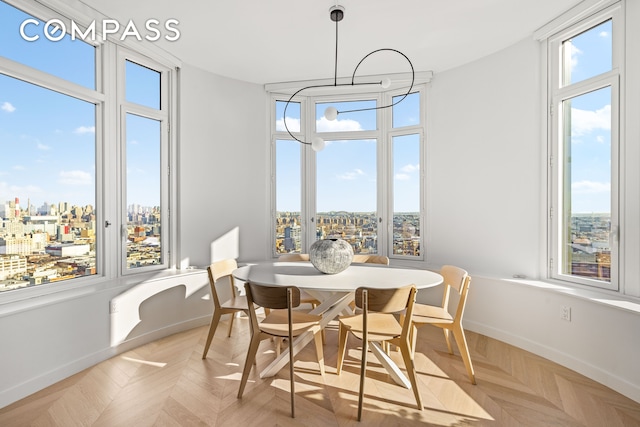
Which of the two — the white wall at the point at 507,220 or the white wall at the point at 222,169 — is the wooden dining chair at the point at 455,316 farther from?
the white wall at the point at 222,169

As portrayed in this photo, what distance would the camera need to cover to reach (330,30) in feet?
10.9

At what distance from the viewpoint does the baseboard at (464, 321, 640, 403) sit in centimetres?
239

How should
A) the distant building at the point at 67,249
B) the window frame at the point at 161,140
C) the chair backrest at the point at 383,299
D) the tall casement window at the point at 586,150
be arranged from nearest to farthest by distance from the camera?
1. the chair backrest at the point at 383,299
2. the tall casement window at the point at 586,150
3. the distant building at the point at 67,249
4. the window frame at the point at 161,140

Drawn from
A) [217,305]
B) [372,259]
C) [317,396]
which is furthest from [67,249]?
[372,259]

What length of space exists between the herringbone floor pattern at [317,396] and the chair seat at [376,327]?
464 mm

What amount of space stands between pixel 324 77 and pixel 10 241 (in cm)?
372

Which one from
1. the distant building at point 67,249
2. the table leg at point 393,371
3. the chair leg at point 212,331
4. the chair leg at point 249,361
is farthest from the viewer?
the chair leg at point 212,331

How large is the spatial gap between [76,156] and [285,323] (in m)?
2.49

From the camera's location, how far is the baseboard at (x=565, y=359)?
2.39m

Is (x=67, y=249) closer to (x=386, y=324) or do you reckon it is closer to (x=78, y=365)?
(x=78, y=365)

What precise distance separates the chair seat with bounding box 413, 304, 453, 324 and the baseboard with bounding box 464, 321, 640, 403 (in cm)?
101

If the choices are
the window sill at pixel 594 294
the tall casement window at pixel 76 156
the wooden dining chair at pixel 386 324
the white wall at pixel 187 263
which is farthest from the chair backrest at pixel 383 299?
the tall casement window at pixel 76 156

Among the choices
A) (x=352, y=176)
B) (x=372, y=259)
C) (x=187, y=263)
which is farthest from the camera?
(x=352, y=176)

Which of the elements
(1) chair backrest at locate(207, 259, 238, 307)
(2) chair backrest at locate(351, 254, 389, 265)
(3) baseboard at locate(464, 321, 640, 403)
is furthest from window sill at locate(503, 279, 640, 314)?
(1) chair backrest at locate(207, 259, 238, 307)
